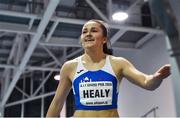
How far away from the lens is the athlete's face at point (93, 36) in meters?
1.89

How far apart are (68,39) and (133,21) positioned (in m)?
1.65

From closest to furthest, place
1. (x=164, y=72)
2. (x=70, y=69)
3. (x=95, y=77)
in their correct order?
(x=164, y=72) < (x=95, y=77) < (x=70, y=69)

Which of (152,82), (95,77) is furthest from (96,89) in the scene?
(152,82)

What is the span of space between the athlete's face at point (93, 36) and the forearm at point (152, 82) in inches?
14.4

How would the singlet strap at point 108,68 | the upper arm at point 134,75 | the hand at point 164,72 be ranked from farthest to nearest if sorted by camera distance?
the singlet strap at point 108,68, the upper arm at point 134,75, the hand at point 164,72

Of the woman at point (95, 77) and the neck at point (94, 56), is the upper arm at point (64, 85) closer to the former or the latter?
the woman at point (95, 77)

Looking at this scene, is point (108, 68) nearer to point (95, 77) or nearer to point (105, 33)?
point (95, 77)

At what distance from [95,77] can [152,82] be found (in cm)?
34

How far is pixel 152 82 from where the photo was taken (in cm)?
164

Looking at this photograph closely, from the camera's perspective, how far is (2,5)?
6871 millimetres

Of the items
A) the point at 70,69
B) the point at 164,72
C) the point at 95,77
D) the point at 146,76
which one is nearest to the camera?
the point at 164,72

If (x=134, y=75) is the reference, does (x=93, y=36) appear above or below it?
above

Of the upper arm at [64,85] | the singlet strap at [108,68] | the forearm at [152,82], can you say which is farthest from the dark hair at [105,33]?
the forearm at [152,82]

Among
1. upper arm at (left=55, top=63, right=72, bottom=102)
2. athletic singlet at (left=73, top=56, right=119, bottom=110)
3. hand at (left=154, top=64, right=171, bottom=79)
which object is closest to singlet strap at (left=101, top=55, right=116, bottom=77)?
athletic singlet at (left=73, top=56, right=119, bottom=110)
